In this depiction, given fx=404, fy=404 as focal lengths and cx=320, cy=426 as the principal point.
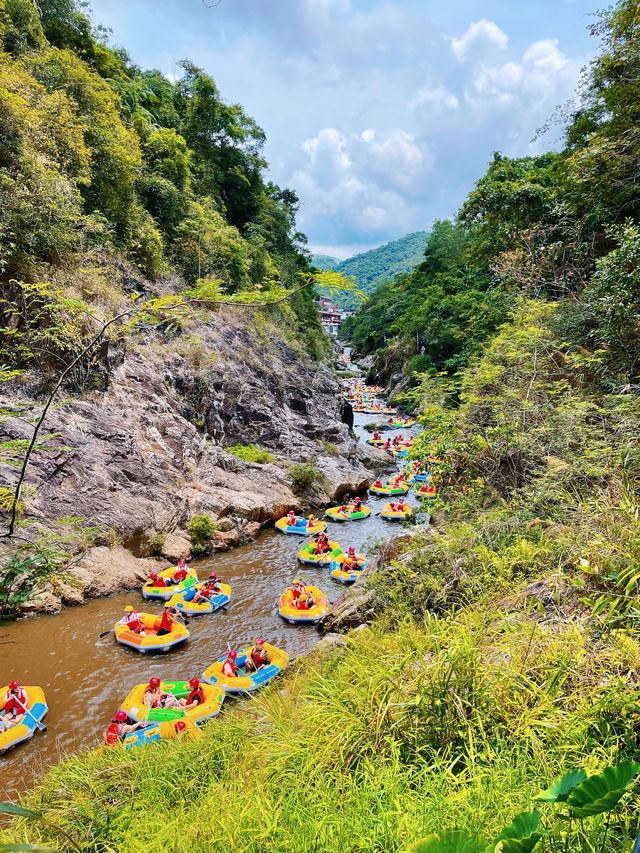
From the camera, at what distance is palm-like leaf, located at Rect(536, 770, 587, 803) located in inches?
45.7

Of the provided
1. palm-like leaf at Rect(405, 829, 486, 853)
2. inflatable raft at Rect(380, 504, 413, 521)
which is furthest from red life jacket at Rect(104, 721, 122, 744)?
inflatable raft at Rect(380, 504, 413, 521)

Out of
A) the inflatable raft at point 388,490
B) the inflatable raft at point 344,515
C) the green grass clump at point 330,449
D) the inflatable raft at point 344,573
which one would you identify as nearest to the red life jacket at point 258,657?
the inflatable raft at point 344,573

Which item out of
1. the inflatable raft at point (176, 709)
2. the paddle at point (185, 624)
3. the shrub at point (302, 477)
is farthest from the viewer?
the shrub at point (302, 477)

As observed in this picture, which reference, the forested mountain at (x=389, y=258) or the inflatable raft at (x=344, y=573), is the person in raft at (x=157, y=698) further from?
the forested mountain at (x=389, y=258)

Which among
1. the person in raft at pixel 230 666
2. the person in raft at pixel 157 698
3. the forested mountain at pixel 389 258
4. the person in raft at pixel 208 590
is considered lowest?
the person in raft at pixel 230 666

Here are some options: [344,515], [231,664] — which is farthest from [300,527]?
[231,664]

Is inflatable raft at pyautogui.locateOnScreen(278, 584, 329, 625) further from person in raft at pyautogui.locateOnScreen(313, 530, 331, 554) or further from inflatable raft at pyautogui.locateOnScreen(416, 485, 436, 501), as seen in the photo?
inflatable raft at pyautogui.locateOnScreen(416, 485, 436, 501)

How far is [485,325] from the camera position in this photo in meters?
16.2

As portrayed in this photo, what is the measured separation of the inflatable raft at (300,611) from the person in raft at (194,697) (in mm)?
2989

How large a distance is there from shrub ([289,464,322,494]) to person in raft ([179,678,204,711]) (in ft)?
32.2

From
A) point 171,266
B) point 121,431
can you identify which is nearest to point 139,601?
point 121,431

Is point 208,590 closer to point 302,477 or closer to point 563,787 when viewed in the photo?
point 302,477

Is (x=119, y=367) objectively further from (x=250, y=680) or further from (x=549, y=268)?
(x=549, y=268)

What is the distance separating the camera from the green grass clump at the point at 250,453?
1636 cm
